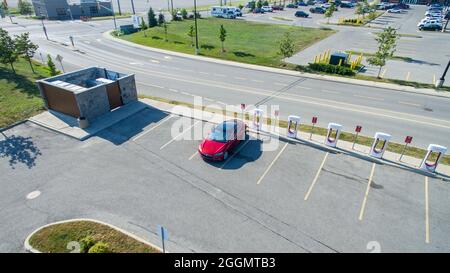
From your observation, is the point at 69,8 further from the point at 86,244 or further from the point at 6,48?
the point at 86,244

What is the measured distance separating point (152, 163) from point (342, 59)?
27.0 metres

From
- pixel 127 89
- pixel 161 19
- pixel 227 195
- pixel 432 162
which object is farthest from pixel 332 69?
pixel 161 19

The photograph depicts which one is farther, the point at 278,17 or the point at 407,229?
the point at 278,17

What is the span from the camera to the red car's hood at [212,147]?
50.0 feet

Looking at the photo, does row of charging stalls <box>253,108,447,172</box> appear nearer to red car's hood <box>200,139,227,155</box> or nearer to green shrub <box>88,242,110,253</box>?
red car's hood <box>200,139,227,155</box>

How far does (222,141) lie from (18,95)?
19.5m

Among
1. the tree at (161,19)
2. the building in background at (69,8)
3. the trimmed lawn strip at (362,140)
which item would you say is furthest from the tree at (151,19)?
the trimmed lawn strip at (362,140)

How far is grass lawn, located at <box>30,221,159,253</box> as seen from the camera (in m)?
10.3

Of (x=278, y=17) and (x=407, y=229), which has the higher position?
(x=278, y=17)

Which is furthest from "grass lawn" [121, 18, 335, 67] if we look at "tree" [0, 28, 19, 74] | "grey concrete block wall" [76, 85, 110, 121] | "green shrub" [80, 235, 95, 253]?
"green shrub" [80, 235, 95, 253]

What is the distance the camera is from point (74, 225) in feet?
37.3

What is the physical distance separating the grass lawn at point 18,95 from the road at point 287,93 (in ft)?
19.6
